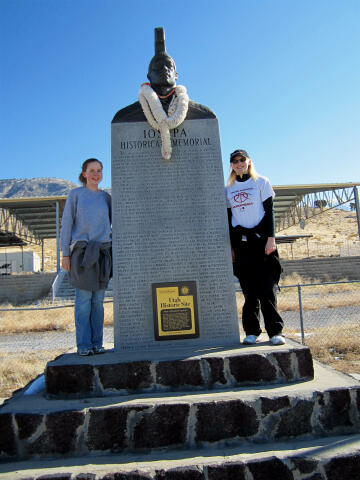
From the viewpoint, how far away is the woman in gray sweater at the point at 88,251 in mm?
3863

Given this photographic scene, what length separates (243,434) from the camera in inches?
109

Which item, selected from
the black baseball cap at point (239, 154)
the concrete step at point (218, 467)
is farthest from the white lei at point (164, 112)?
the concrete step at point (218, 467)

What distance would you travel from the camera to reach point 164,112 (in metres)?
4.48

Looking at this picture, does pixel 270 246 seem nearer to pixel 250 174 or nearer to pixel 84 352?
pixel 250 174

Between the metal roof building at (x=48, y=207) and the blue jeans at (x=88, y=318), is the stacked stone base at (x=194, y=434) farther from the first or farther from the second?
the metal roof building at (x=48, y=207)

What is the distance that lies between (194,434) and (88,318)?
1711 mm

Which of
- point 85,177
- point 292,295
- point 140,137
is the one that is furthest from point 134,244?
point 292,295

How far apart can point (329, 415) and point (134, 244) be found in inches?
99.8

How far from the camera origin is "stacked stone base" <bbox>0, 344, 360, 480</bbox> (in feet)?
7.85

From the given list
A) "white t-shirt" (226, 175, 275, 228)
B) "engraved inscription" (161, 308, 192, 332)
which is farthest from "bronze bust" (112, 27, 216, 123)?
"engraved inscription" (161, 308, 192, 332)

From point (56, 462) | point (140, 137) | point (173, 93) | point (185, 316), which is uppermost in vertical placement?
point (173, 93)

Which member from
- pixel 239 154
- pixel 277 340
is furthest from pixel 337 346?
pixel 239 154

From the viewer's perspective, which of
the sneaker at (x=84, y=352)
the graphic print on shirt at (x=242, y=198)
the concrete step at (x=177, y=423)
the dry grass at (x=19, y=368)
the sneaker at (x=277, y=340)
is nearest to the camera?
the concrete step at (x=177, y=423)

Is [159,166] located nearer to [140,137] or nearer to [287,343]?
[140,137]
